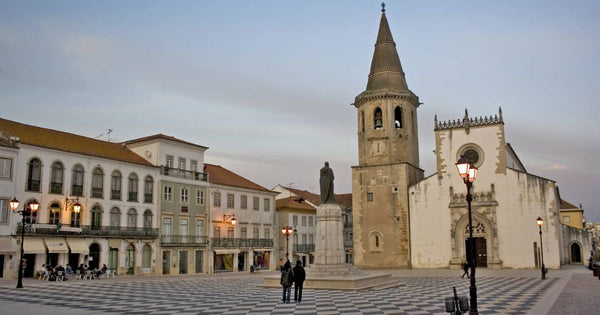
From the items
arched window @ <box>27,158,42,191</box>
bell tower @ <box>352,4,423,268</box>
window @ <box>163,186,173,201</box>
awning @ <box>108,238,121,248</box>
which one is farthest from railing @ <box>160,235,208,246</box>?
bell tower @ <box>352,4,423,268</box>

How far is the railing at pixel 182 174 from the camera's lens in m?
44.1

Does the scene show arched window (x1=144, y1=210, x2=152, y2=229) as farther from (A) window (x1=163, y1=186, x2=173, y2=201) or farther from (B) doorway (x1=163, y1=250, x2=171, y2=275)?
(B) doorway (x1=163, y1=250, x2=171, y2=275)

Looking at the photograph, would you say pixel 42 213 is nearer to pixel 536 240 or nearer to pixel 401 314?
pixel 401 314

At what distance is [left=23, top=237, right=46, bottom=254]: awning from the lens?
108 feet

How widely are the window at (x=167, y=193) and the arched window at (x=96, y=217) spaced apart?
19.8 ft

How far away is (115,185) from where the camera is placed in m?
40.1

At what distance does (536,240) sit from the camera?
4112cm

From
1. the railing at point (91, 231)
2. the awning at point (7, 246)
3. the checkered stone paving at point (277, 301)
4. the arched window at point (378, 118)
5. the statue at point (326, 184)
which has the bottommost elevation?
the checkered stone paving at point (277, 301)

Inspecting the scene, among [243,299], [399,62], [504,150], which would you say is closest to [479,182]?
[504,150]

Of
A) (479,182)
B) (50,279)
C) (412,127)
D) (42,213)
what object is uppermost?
(412,127)

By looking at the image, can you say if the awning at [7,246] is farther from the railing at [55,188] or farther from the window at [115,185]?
the window at [115,185]

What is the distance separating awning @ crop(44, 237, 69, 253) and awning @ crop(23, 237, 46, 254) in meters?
0.41

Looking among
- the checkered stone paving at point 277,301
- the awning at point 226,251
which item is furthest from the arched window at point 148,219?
the checkered stone paving at point 277,301

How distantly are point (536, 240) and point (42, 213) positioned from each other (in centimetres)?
3508
